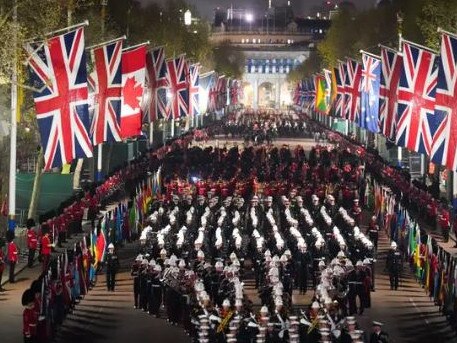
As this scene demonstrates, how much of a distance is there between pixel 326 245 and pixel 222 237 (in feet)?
9.36

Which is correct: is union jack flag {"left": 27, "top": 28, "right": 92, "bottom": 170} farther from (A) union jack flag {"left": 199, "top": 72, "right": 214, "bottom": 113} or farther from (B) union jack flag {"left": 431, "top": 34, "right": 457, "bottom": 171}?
(A) union jack flag {"left": 199, "top": 72, "right": 214, "bottom": 113}

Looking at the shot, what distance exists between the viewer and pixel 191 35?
111438mm

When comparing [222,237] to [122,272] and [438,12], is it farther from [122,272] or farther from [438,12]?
[438,12]

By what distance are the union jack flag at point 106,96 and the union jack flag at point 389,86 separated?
405 inches

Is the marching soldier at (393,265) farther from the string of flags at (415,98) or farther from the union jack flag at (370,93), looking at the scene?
the union jack flag at (370,93)

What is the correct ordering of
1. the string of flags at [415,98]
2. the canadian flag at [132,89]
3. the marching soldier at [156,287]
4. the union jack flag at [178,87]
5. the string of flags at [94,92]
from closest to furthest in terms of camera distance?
the marching soldier at [156,287] → the string of flags at [94,92] → the string of flags at [415,98] → the canadian flag at [132,89] → the union jack flag at [178,87]

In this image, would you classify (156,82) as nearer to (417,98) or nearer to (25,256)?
(417,98)

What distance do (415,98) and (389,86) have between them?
25.3ft

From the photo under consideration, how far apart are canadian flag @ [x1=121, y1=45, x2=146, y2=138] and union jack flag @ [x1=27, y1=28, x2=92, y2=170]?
10387 millimetres

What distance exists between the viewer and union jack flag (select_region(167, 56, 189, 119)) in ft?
197

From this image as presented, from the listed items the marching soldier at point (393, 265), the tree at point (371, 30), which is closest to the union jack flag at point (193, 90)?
the tree at point (371, 30)

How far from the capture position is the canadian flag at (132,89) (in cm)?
4212

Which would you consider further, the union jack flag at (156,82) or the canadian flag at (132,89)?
the union jack flag at (156,82)

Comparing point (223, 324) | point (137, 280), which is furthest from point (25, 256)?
point (223, 324)
